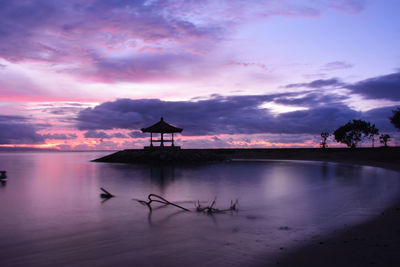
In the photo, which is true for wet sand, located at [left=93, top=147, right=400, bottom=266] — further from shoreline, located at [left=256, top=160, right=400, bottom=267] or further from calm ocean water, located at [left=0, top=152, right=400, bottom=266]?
calm ocean water, located at [left=0, top=152, right=400, bottom=266]

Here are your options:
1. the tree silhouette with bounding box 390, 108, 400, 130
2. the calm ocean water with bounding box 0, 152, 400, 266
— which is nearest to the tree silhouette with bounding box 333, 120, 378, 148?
the tree silhouette with bounding box 390, 108, 400, 130

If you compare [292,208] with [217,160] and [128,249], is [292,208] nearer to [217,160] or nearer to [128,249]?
[128,249]

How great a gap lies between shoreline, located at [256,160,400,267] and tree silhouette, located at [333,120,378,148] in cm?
6888

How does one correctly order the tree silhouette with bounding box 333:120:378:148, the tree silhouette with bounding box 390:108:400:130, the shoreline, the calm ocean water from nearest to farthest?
the shoreline < the calm ocean water < the tree silhouette with bounding box 390:108:400:130 < the tree silhouette with bounding box 333:120:378:148

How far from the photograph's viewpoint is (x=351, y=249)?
5.74 meters

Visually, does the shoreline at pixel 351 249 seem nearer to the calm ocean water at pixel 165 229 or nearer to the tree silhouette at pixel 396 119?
the calm ocean water at pixel 165 229

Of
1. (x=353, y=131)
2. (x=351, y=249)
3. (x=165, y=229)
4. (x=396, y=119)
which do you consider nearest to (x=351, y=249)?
(x=351, y=249)

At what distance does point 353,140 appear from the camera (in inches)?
2778

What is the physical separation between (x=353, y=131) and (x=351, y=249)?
7165 centimetres

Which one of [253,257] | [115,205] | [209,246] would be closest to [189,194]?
[115,205]

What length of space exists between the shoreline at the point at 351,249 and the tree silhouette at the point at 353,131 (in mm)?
68877

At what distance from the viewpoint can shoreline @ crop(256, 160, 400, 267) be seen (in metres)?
5.13

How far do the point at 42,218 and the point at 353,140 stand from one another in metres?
73.0

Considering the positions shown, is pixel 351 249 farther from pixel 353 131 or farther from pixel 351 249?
pixel 353 131
